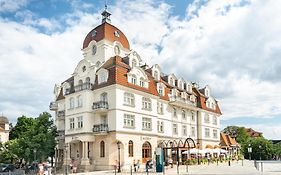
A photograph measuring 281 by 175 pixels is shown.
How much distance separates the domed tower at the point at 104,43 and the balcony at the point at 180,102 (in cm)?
1032

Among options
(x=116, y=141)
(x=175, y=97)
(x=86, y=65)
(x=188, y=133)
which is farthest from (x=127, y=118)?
(x=188, y=133)

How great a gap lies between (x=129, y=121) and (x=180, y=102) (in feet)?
45.8

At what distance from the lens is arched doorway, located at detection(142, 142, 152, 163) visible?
4797 centimetres

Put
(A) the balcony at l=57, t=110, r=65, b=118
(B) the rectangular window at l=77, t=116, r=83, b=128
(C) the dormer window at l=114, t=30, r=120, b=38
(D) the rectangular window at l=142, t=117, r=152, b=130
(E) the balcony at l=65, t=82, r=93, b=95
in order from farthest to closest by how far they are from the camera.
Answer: (C) the dormer window at l=114, t=30, r=120, b=38, (A) the balcony at l=57, t=110, r=65, b=118, (D) the rectangular window at l=142, t=117, r=152, b=130, (E) the balcony at l=65, t=82, r=93, b=95, (B) the rectangular window at l=77, t=116, r=83, b=128

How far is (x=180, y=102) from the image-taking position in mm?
57094

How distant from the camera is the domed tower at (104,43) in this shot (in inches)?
1976

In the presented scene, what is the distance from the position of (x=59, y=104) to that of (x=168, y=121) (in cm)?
1679

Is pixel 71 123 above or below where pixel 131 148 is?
above

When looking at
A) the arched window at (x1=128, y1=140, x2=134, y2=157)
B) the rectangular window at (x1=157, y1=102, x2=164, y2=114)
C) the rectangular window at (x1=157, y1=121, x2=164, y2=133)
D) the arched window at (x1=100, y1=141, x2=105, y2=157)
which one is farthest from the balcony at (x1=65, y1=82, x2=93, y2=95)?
the rectangular window at (x1=157, y1=121, x2=164, y2=133)

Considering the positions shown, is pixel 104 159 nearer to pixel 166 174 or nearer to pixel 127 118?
pixel 127 118

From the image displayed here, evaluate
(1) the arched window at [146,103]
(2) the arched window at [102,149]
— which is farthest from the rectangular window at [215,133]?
(2) the arched window at [102,149]

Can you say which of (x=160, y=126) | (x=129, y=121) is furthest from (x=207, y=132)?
(x=129, y=121)

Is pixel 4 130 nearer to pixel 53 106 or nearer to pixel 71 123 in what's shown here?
pixel 53 106

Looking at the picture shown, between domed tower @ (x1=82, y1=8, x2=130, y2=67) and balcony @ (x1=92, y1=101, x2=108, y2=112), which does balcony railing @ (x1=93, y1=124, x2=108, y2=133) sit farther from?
domed tower @ (x1=82, y1=8, x2=130, y2=67)
